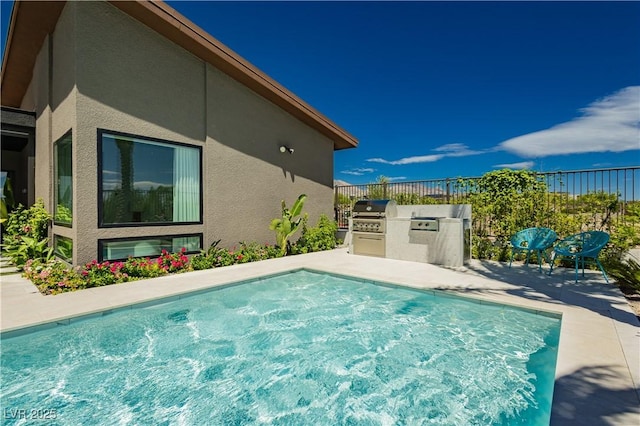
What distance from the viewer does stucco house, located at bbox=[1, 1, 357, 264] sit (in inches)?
255

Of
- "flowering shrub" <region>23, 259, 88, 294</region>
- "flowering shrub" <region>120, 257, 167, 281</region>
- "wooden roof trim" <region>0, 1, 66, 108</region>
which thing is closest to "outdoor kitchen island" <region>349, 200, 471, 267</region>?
"flowering shrub" <region>120, 257, 167, 281</region>

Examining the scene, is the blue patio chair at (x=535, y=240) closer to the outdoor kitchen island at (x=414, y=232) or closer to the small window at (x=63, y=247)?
the outdoor kitchen island at (x=414, y=232)

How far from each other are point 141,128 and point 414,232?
25.4 feet

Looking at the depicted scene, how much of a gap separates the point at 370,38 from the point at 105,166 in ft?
40.1

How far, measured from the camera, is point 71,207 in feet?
21.9

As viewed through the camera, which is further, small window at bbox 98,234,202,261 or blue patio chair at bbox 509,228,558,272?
blue patio chair at bbox 509,228,558,272

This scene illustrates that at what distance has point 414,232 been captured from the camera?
8.99m

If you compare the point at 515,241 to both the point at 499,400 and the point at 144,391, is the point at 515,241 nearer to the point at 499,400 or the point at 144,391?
the point at 499,400

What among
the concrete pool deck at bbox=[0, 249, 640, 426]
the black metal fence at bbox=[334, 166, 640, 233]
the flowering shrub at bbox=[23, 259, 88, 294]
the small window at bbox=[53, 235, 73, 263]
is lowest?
the concrete pool deck at bbox=[0, 249, 640, 426]

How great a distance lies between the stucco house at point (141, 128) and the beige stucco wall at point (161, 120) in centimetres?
3

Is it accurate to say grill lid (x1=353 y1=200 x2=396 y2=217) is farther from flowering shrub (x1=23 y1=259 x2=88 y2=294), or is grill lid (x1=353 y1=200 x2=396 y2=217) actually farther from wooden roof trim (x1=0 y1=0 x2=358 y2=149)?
flowering shrub (x1=23 y1=259 x2=88 y2=294)

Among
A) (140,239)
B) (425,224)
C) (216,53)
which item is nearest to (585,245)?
(425,224)

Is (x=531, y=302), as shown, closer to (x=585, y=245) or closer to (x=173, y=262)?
(x=585, y=245)

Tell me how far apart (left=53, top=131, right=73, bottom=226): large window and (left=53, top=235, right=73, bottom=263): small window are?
15.1 inches
